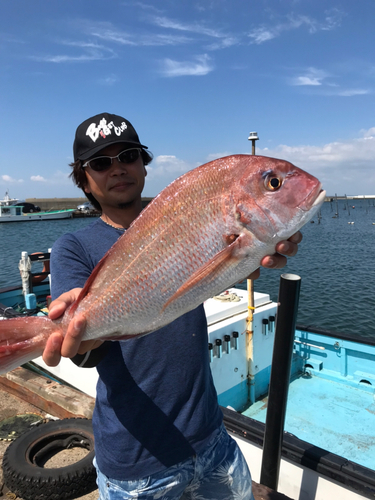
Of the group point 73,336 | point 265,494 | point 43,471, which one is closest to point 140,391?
point 73,336

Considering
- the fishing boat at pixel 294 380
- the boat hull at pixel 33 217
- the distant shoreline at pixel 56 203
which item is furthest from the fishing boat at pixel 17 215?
the fishing boat at pixel 294 380

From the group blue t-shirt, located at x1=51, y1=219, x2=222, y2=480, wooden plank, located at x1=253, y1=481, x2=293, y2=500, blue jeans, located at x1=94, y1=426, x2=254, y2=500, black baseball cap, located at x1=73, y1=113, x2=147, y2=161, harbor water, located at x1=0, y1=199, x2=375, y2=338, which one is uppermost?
black baseball cap, located at x1=73, y1=113, x2=147, y2=161

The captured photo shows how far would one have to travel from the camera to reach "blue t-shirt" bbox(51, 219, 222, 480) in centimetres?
174

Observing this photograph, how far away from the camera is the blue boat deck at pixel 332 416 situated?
4.58 m

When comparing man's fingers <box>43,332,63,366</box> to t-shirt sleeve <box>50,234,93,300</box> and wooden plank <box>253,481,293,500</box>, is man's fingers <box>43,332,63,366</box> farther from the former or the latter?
wooden plank <box>253,481,293,500</box>

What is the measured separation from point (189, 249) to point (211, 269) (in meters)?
0.13

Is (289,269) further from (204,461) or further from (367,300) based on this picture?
(204,461)

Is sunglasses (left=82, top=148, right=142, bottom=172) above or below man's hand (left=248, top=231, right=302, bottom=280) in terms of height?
above

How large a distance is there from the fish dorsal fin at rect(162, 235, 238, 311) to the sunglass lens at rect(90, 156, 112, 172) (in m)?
0.92

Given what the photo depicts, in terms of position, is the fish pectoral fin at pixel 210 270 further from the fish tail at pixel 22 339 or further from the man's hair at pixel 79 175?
the man's hair at pixel 79 175

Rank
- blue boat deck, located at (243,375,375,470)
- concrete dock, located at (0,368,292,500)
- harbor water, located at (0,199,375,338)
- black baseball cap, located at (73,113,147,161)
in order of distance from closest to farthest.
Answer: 1. black baseball cap, located at (73,113,147,161)
2. concrete dock, located at (0,368,292,500)
3. blue boat deck, located at (243,375,375,470)
4. harbor water, located at (0,199,375,338)

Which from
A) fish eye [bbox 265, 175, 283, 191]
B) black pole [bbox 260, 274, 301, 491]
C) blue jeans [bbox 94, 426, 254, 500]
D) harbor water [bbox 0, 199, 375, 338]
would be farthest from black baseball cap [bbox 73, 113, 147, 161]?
harbor water [bbox 0, 199, 375, 338]

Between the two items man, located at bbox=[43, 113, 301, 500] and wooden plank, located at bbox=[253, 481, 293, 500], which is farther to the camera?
wooden plank, located at bbox=[253, 481, 293, 500]

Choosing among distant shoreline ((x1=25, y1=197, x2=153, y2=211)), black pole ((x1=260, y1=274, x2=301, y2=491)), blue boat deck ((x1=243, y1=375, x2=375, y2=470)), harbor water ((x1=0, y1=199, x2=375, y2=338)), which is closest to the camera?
black pole ((x1=260, y1=274, x2=301, y2=491))
